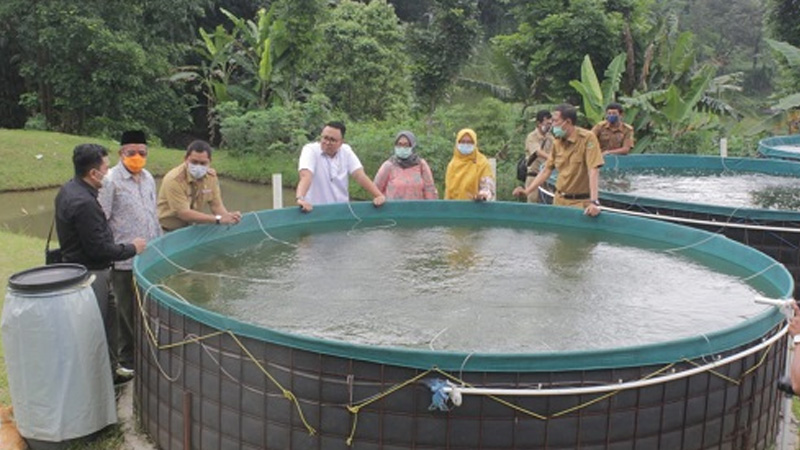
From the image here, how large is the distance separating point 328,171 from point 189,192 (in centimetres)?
127

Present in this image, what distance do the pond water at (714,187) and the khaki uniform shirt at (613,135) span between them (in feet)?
1.08

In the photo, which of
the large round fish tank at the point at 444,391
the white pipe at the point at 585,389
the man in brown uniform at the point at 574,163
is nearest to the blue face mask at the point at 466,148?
the man in brown uniform at the point at 574,163

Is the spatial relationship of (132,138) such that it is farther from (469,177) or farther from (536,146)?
(536,146)

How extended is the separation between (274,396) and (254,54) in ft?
54.2

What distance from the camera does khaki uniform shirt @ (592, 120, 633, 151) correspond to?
887cm

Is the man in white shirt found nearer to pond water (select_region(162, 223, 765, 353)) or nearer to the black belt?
pond water (select_region(162, 223, 765, 353))

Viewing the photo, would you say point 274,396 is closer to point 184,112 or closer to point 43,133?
point 43,133

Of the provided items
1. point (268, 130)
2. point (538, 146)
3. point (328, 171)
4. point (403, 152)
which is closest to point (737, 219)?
point (538, 146)

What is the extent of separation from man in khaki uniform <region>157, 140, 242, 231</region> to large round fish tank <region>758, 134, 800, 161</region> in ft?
26.5

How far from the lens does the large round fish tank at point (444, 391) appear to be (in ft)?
9.92

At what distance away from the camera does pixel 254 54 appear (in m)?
18.9

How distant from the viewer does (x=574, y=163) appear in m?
6.14

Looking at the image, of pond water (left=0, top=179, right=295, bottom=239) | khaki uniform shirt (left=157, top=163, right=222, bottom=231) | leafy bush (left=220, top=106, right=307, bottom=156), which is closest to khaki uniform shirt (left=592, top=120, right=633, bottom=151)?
khaki uniform shirt (left=157, top=163, right=222, bottom=231)

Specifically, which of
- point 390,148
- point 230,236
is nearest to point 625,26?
point 390,148
